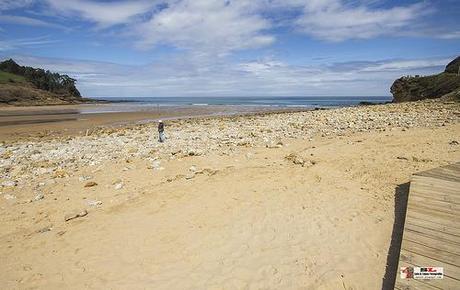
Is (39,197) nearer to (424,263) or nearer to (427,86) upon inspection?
(424,263)

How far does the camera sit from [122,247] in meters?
6.26

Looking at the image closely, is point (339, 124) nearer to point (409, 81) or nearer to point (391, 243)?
point (391, 243)

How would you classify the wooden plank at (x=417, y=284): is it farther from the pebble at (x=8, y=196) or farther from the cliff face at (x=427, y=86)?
the cliff face at (x=427, y=86)

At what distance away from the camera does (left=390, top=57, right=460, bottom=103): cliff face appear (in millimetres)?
31734

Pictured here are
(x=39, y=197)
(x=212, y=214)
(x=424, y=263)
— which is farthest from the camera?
(x=39, y=197)

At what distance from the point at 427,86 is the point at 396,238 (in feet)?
120

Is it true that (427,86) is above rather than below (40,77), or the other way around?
below

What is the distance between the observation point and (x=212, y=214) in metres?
7.43

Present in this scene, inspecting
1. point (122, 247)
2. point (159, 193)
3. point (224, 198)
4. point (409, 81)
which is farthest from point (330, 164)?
point (409, 81)

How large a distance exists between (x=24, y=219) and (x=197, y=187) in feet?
14.0

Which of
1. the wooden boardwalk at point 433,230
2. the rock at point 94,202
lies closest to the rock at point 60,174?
the rock at point 94,202

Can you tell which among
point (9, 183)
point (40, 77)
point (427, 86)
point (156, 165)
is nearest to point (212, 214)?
point (156, 165)

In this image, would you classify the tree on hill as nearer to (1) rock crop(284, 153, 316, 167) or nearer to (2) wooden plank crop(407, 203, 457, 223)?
(1) rock crop(284, 153, 316, 167)

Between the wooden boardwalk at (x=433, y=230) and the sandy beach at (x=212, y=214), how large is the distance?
22.6 inches
